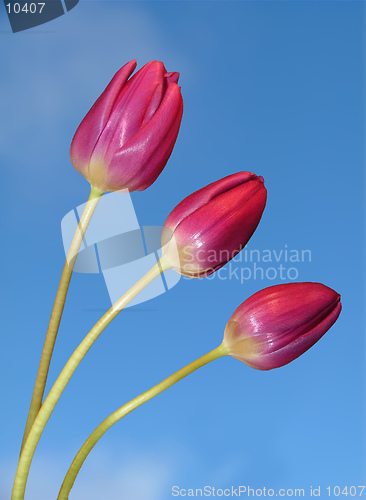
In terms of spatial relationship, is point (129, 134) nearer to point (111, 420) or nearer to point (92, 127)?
point (92, 127)

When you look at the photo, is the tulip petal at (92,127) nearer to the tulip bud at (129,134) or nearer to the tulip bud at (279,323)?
the tulip bud at (129,134)

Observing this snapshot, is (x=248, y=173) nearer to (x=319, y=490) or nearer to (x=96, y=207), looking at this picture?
(x=96, y=207)

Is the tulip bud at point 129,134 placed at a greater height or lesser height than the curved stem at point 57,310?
greater

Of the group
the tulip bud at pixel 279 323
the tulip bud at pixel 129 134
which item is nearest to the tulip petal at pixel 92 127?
the tulip bud at pixel 129 134

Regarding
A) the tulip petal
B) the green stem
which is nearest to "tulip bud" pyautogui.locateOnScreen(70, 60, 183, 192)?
the tulip petal

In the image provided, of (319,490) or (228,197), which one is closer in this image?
(228,197)

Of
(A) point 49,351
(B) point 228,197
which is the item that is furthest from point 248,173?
(A) point 49,351
